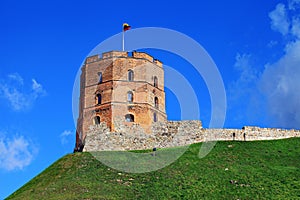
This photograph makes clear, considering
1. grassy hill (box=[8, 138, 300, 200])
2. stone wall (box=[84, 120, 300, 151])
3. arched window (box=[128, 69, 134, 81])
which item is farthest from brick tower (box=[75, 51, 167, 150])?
grassy hill (box=[8, 138, 300, 200])

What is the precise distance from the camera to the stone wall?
62.1m

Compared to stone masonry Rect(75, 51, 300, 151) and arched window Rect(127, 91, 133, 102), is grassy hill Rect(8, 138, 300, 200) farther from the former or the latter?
arched window Rect(127, 91, 133, 102)

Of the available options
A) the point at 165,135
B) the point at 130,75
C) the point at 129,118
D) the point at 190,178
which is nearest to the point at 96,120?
the point at 129,118

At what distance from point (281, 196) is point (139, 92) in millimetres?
23002

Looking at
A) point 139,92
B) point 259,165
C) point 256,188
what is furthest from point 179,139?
point 256,188

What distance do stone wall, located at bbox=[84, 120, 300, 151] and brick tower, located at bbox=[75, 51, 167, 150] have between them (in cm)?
90

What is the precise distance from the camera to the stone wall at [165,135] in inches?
2446

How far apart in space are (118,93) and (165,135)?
6.95 meters

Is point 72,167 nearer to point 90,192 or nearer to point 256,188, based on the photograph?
point 90,192

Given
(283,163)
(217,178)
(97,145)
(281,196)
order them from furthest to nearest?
(97,145) → (283,163) → (217,178) → (281,196)

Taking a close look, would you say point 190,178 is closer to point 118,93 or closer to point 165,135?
point 165,135

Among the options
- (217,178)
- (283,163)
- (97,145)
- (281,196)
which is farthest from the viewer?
(97,145)

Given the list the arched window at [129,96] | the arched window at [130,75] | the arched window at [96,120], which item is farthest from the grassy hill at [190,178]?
the arched window at [130,75]

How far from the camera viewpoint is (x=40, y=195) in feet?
159
